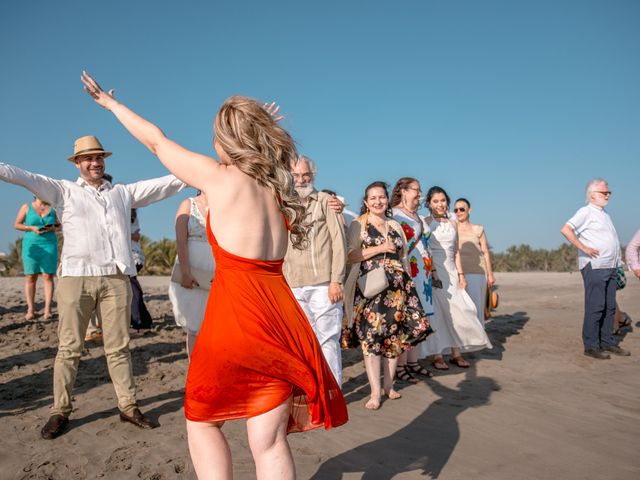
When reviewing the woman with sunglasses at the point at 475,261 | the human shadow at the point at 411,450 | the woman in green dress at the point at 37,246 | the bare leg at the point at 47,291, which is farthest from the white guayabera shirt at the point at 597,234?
the bare leg at the point at 47,291

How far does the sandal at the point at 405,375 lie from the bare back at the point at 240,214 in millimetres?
4284

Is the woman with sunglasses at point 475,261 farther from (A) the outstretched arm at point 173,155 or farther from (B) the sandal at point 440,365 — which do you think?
(A) the outstretched arm at point 173,155

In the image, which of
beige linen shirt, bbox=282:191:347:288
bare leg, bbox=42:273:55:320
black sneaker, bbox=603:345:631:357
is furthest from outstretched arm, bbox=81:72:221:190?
bare leg, bbox=42:273:55:320

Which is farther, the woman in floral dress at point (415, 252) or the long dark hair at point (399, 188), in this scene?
the long dark hair at point (399, 188)

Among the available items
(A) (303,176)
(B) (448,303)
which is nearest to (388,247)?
(A) (303,176)

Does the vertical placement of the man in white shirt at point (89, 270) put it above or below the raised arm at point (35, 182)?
below

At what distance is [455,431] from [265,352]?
276 centimetres

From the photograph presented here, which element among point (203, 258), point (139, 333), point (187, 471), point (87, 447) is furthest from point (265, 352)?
point (139, 333)

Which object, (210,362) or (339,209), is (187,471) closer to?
(210,362)

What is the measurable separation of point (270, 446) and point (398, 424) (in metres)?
2.67

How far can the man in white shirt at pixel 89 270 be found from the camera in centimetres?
418

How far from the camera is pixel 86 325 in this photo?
430 centimetres

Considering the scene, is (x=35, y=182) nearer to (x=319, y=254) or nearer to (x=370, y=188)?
(x=319, y=254)

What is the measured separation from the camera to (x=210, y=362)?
2.16m
